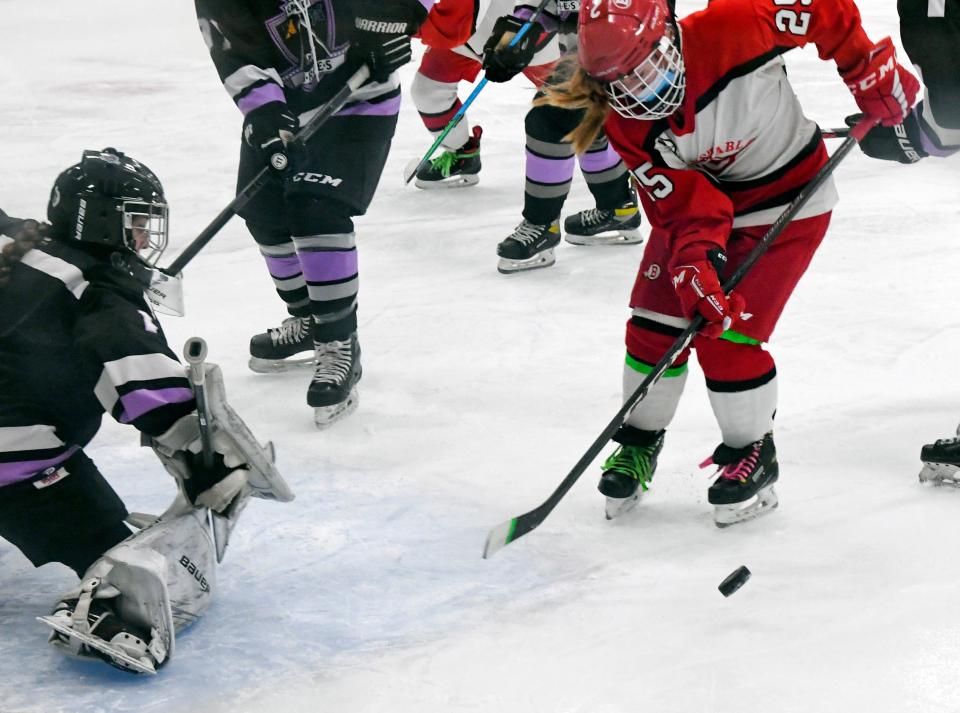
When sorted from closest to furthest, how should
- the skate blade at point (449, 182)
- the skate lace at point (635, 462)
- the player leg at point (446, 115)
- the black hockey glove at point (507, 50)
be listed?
the skate lace at point (635, 462)
the black hockey glove at point (507, 50)
the player leg at point (446, 115)
the skate blade at point (449, 182)

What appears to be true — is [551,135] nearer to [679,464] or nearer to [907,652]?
[679,464]

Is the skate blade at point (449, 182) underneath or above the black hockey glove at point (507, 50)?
underneath

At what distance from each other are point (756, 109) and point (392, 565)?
3.23ft

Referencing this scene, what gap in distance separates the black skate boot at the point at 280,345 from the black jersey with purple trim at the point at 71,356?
1.07 m

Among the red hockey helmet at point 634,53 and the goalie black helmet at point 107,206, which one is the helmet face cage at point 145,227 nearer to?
the goalie black helmet at point 107,206

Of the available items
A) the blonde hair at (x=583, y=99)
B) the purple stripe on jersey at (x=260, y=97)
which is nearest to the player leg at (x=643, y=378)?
the blonde hair at (x=583, y=99)

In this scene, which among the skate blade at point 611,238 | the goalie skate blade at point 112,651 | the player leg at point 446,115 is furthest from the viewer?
the player leg at point 446,115

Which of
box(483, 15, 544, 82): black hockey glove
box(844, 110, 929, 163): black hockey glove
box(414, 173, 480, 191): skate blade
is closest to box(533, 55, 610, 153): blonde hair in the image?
box(844, 110, 929, 163): black hockey glove

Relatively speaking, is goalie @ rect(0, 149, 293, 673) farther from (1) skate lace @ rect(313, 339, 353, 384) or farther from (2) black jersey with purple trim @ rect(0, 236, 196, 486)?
(1) skate lace @ rect(313, 339, 353, 384)

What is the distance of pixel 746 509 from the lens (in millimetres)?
2113

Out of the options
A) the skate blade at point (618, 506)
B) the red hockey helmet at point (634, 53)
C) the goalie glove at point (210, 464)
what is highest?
the red hockey helmet at point (634, 53)

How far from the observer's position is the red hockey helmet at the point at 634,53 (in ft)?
6.18

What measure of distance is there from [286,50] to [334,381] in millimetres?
738

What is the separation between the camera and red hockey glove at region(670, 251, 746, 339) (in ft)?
6.27
